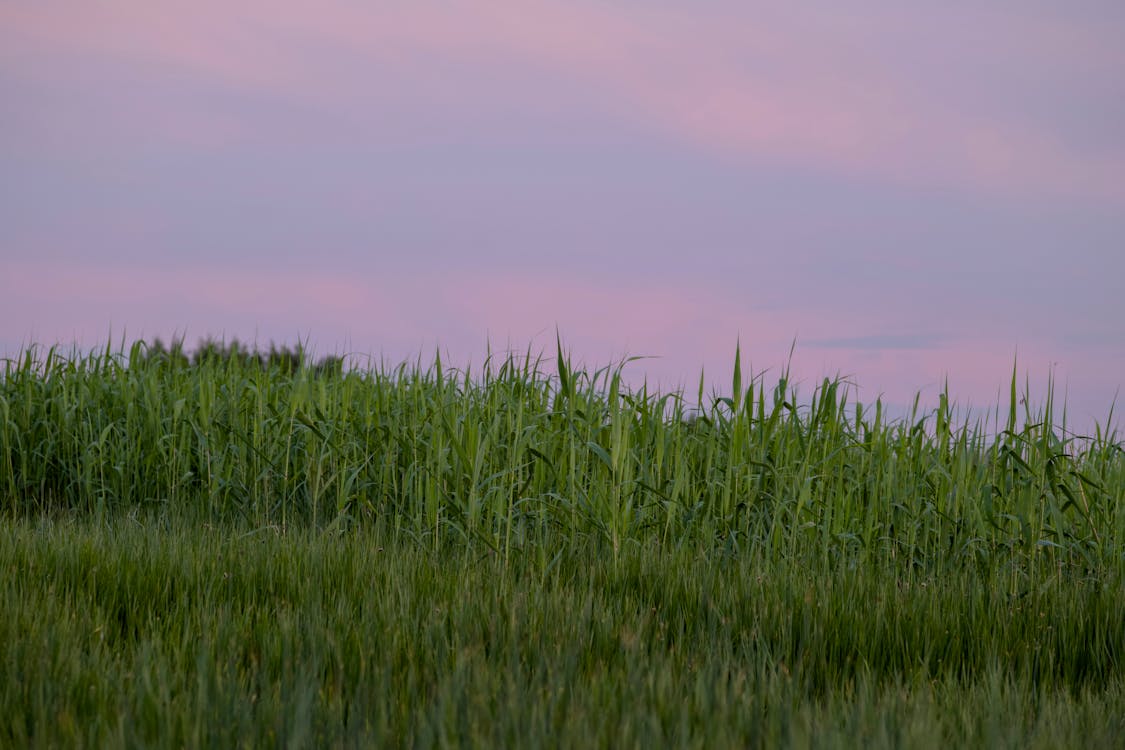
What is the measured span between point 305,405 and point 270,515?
949 mm

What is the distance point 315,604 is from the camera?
→ 3.37m

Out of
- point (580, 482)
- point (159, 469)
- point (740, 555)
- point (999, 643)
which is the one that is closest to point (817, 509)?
point (740, 555)

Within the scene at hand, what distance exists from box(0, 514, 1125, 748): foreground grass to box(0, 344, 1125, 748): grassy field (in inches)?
0.7

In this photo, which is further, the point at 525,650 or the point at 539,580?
the point at 539,580

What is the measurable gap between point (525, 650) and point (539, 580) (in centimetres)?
130

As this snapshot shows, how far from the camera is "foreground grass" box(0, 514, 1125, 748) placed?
2414 mm

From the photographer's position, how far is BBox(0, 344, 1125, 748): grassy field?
2.53m

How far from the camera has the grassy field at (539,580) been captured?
2.53 m

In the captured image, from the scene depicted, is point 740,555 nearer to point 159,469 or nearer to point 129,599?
point 129,599

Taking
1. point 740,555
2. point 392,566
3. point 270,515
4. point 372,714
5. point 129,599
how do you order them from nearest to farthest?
point 372,714, point 129,599, point 392,566, point 740,555, point 270,515

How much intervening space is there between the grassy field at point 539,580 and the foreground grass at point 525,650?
0.02 meters

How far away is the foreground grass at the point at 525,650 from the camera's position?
2414 millimetres

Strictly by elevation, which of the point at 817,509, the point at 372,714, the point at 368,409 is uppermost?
the point at 368,409

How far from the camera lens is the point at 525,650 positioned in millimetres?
3129
